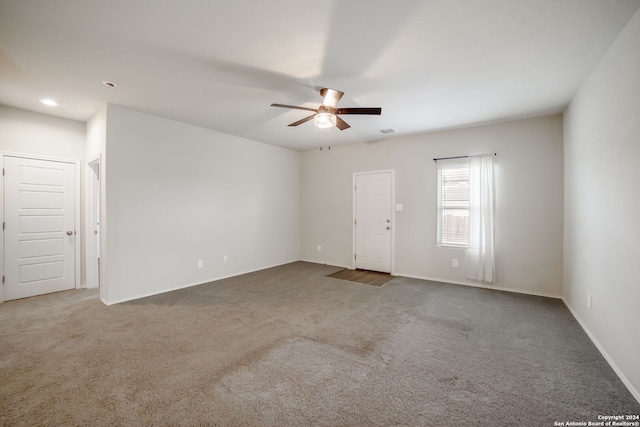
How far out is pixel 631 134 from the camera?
2068 millimetres

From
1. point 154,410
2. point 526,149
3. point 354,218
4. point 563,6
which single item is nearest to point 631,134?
point 563,6

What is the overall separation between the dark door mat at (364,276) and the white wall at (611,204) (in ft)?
8.65

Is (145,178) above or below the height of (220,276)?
above

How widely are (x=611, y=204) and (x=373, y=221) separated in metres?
3.71

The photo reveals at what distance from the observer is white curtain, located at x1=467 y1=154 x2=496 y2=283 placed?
445cm

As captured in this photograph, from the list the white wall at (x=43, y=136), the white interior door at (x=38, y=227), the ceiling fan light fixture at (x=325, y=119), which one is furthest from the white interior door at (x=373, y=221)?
the white interior door at (x=38, y=227)

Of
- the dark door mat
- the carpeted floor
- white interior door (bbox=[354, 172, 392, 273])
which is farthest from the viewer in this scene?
white interior door (bbox=[354, 172, 392, 273])

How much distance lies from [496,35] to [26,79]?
15.4ft

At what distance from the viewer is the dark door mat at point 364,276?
5043mm

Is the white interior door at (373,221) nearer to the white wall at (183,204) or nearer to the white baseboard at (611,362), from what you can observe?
the white wall at (183,204)

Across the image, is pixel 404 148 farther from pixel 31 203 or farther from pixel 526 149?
pixel 31 203

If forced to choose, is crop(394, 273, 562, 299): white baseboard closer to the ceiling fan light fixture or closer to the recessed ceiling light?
the ceiling fan light fixture

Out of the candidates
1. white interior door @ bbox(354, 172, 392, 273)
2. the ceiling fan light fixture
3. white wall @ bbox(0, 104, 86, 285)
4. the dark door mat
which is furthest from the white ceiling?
the dark door mat

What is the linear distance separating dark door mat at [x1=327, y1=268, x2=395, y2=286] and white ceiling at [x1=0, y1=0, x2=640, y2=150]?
2.89 meters
